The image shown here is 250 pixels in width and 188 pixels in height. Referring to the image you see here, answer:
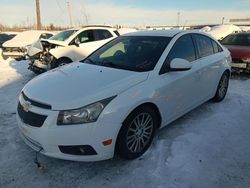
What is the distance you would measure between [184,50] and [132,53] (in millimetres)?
879

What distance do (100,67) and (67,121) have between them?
1.32 metres

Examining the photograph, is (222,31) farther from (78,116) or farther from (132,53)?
(78,116)

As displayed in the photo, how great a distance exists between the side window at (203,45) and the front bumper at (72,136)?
102 inches

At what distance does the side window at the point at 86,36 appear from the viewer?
30.9ft

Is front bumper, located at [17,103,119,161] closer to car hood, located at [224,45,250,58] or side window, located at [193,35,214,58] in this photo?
side window, located at [193,35,214,58]

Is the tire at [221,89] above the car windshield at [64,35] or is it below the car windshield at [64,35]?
below

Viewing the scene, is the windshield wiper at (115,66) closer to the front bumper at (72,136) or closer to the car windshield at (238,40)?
the front bumper at (72,136)

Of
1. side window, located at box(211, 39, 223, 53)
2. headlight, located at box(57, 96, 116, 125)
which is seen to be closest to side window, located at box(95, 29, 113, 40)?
side window, located at box(211, 39, 223, 53)

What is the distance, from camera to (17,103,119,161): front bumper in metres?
3.16

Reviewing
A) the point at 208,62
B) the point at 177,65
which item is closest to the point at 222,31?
the point at 208,62

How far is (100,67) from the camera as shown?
14.0 ft

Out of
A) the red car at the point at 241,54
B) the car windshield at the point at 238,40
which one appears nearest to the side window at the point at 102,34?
the red car at the point at 241,54

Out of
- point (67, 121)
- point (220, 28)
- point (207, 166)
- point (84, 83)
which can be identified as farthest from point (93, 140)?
point (220, 28)

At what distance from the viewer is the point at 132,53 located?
177 inches
